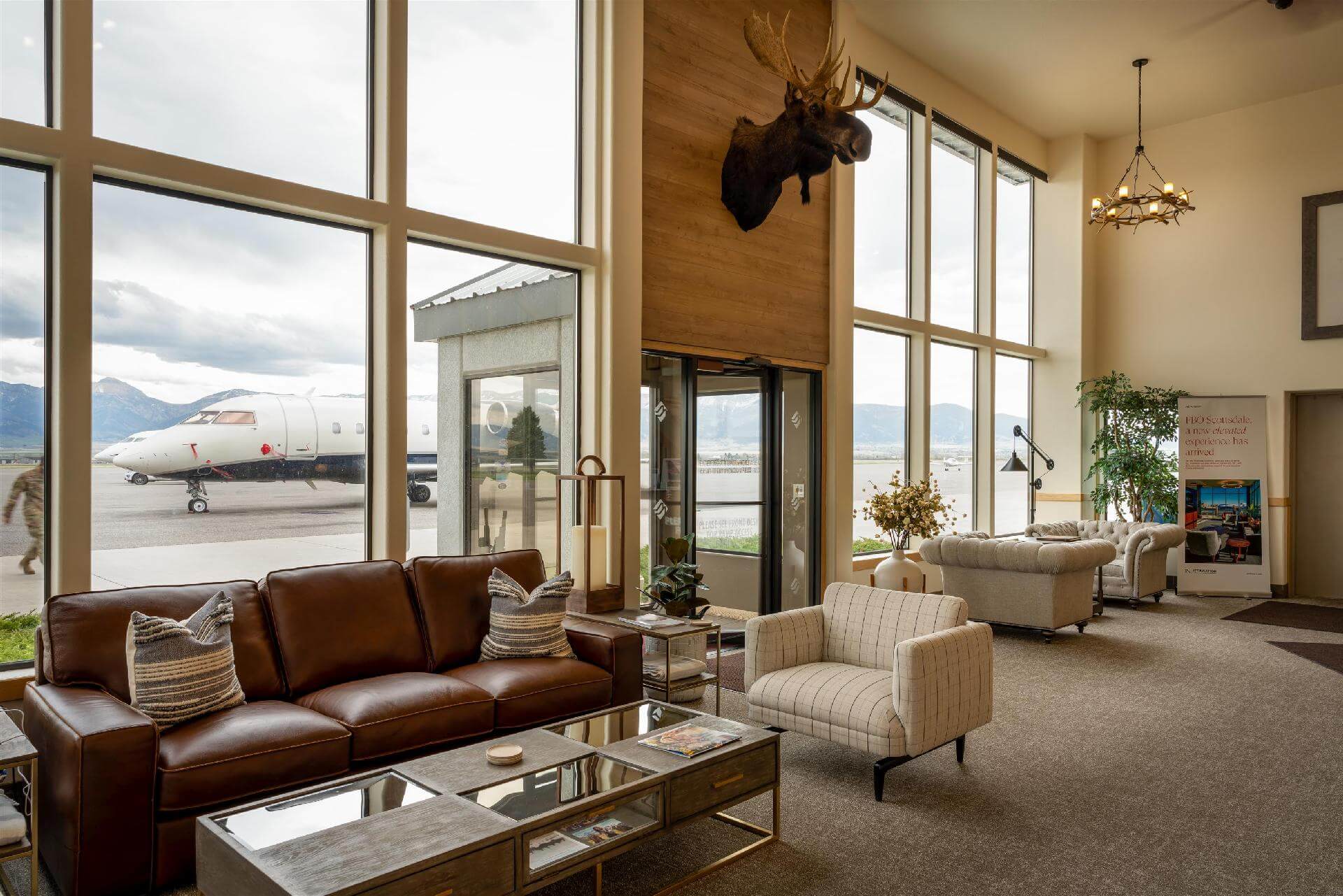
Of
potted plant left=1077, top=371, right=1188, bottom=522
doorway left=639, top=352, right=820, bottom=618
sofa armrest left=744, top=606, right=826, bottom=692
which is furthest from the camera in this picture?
potted plant left=1077, top=371, right=1188, bottom=522

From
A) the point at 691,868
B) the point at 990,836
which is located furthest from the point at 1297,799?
the point at 691,868

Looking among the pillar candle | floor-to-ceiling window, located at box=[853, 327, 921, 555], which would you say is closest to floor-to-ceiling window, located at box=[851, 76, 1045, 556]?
floor-to-ceiling window, located at box=[853, 327, 921, 555]

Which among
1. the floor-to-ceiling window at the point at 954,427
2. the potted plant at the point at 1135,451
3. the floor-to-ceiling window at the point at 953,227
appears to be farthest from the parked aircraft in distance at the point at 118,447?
the potted plant at the point at 1135,451

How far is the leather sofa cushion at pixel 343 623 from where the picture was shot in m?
3.67

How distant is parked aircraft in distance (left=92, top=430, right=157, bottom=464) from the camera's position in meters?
3.97

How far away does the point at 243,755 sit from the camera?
9.44 feet

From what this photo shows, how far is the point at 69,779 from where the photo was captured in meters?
2.63

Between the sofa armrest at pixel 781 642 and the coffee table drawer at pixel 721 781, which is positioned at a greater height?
the sofa armrest at pixel 781 642

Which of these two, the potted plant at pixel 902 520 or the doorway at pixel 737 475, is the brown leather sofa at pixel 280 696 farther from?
the potted plant at pixel 902 520

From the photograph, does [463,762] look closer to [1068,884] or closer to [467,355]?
[1068,884]

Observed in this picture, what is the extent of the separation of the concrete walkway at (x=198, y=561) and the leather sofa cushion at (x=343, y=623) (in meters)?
0.61

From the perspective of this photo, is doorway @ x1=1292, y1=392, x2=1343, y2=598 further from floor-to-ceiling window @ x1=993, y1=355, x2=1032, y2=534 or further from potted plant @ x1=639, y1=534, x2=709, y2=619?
potted plant @ x1=639, y1=534, x2=709, y2=619

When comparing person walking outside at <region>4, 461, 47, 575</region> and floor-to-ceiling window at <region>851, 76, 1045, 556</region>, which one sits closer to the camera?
person walking outside at <region>4, 461, 47, 575</region>

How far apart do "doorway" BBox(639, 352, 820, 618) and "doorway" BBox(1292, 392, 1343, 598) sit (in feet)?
19.5
